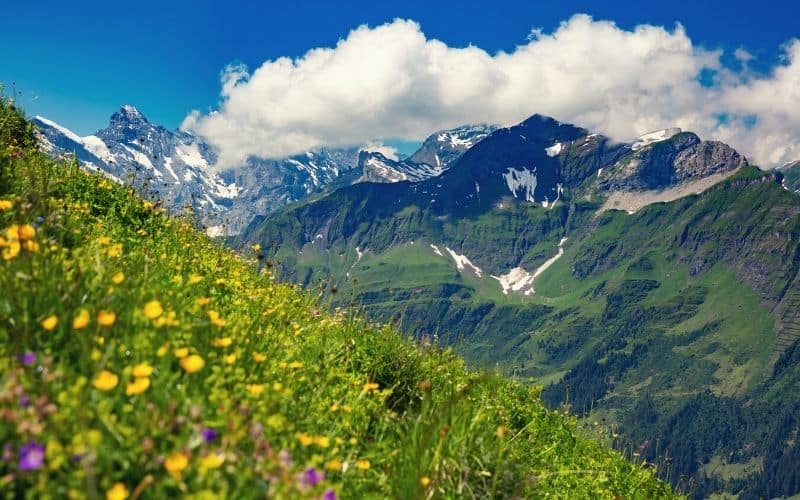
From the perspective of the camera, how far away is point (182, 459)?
9.50 feet

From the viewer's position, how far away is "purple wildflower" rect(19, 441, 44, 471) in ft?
8.82

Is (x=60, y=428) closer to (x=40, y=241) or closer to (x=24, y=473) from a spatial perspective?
(x=24, y=473)

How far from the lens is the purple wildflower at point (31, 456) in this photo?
8.82 feet

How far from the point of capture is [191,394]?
13.4ft

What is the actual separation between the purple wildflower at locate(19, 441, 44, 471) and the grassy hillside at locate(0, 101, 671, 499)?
1 centimetres

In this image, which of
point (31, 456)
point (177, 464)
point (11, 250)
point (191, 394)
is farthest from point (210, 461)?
point (11, 250)

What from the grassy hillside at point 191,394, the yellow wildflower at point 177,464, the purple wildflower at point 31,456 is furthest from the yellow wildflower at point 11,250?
the yellow wildflower at point 177,464

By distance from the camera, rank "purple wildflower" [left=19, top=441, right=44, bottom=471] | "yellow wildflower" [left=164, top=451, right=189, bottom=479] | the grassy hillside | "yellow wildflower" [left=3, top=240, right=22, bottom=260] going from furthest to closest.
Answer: "yellow wildflower" [left=3, top=240, right=22, bottom=260] < the grassy hillside < "yellow wildflower" [left=164, top=451, right=189, bottom=479] < "purple wildflower" [left=19, top=441, right=44, bottom=471]

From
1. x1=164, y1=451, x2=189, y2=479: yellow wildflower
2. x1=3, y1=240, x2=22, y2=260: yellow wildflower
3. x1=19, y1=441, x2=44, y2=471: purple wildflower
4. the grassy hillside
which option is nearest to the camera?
x1=19, y1=441, x2=44, y2=471: purple wildflower

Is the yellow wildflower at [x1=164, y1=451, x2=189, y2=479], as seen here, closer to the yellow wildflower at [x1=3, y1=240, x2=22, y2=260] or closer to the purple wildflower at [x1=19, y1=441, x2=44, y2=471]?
the purple wildflower at [x1=19, y1=441, x2=44, y2=471]

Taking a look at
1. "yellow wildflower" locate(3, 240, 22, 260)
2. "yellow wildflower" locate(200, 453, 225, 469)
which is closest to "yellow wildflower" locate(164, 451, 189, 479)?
"yellow wildflower" locate(200, 453, 225, 469)

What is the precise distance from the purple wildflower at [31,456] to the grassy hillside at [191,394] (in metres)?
0.01

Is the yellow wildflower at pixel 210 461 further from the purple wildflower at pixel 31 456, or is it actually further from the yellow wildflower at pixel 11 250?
the yellow wildflower at pixel 11 250

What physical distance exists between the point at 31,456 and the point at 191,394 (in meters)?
1.37
